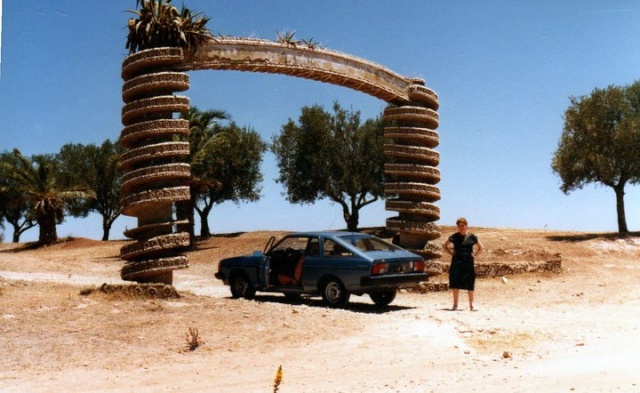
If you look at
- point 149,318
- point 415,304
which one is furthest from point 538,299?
point 149,318

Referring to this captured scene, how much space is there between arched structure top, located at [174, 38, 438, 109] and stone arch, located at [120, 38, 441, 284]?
23 mm

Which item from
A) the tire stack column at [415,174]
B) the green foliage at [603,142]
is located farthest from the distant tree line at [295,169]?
the tire stack column at [415,174]

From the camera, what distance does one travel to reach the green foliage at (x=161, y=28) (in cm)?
1391

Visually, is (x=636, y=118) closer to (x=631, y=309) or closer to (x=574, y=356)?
(x=631, y=309)

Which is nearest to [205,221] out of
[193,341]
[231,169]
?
[231,169]

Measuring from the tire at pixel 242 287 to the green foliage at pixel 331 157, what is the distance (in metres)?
24.0

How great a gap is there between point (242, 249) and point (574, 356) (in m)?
22.4

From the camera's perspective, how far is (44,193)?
3753cm

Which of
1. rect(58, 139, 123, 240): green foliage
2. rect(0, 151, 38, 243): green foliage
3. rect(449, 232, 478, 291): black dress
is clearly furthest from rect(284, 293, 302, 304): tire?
rect(0, 151, 38, 243): green foliage

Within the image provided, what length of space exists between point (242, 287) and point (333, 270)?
259cm

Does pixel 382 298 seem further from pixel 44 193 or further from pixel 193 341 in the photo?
pixel 44 193

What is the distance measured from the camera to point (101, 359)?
8398 mm

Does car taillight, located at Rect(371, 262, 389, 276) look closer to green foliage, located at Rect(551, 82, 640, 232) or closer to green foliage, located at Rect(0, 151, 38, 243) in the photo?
green foliage, located at Rect(551, 82, 640, 232)

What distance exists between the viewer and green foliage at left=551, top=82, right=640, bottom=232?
32.6 meters
